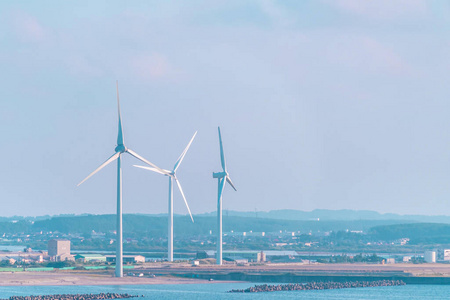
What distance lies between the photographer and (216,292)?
10506 centimetres

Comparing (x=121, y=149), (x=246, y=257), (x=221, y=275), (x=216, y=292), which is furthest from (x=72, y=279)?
(x=246, y=257)

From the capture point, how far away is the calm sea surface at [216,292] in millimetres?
101000

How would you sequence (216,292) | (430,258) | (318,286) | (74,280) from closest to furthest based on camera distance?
1. (216,292)
2. (318,286)
3. (74,280)
4. (430,258)

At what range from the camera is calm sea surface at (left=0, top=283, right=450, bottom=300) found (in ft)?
331

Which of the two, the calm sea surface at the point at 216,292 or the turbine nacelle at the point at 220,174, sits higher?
the turbine nacelle at the point at 220,174

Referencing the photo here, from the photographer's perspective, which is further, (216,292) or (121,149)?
(121,149)

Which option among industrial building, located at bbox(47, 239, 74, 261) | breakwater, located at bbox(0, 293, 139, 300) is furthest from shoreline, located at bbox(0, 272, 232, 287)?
industrial building, located at bbox(47, 239, 74, 261)

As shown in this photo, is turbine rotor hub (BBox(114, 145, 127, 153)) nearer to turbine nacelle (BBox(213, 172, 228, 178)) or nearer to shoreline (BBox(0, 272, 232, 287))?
shoreline (BBox(0, 272, 232, 287))

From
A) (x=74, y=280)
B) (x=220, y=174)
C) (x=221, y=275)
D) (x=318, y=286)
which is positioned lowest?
(x=318, y=286)

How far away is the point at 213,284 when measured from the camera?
11756 centimetres

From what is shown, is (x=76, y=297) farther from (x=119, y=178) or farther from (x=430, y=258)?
(x=430, y=258)

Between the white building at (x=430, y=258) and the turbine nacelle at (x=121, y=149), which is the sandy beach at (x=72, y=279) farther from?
the white building at (x=430, y=258)

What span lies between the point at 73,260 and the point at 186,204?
29.2 m

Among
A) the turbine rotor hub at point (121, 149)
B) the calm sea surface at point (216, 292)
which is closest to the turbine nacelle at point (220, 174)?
the turbine rotor hub at point (121, 149)
